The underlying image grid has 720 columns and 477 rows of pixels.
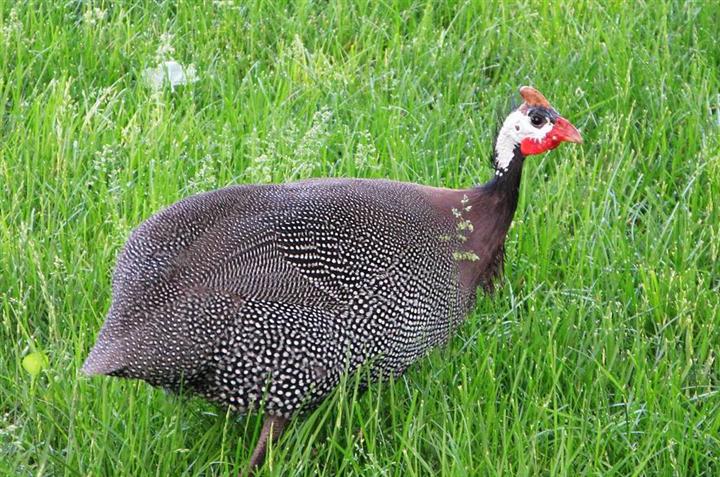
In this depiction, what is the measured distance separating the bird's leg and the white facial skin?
0.88m

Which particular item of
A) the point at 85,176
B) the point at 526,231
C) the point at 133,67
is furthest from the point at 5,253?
the point at 526,231

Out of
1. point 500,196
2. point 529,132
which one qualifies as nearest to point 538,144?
point 529,132

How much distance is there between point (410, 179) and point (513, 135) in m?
0.68

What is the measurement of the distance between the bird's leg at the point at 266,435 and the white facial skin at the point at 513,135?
2.87 ft

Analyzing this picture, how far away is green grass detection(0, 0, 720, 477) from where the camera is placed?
9.87 ft

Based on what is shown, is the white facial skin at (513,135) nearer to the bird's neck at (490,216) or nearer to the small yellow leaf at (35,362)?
the bird's neck at (490,216)

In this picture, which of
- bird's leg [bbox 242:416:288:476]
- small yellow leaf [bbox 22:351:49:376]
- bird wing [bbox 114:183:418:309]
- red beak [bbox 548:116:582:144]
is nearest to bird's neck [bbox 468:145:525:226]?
red beak [bbox 548:116:582:144]

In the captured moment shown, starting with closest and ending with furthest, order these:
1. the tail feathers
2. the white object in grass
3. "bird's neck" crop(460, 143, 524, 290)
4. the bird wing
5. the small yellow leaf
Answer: the tail feathers, the bird wing, the small yellow leaf, "bird's neck" crop(460, 143, 524, 290), the white object in grass

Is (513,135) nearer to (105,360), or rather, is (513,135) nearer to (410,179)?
(410,179)

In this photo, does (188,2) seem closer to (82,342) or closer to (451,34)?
(451,34)

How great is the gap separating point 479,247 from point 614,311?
48 centimetres

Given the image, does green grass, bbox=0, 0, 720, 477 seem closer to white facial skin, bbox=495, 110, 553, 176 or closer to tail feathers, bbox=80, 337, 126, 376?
tail feathers, bbox=80, 337, 126, 376

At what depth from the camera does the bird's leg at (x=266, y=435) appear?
118 inches

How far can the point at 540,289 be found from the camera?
3.66m
